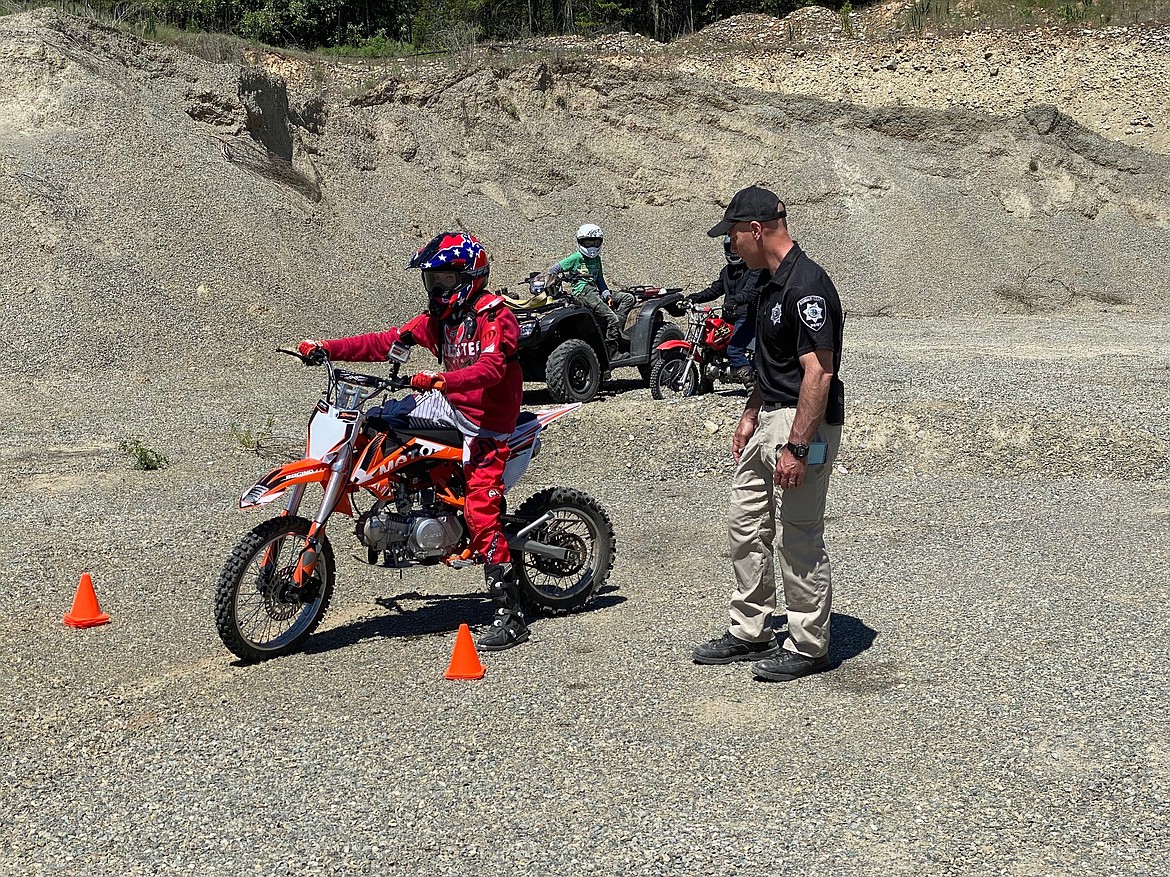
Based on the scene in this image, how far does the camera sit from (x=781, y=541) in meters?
6.07

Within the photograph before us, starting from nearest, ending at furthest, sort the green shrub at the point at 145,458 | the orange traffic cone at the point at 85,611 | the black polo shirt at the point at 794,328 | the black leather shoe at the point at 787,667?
the black polo shirt at the point at 794,328, the black leather shoe at the point at 787,667, the orange traffic cone at the point at 85,611, the green shrub at the point at 145,458

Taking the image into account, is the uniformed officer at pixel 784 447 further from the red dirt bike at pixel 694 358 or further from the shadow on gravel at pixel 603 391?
the shadow on gravel at pixel 603 391

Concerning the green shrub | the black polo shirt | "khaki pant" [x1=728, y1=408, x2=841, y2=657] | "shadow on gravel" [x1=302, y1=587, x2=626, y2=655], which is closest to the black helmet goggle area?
the black polo shirt

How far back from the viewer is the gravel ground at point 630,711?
4453 mm

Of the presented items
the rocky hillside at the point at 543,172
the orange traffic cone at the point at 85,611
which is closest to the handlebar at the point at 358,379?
the orange traffic cone at the point at 85,611

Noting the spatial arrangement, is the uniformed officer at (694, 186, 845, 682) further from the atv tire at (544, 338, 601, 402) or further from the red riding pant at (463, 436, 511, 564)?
the atv tire at (544, 338, 601, 402)

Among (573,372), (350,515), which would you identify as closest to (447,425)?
(350,515)

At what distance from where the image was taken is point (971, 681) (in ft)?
19.5

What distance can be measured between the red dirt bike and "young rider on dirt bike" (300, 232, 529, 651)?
25.7 feet

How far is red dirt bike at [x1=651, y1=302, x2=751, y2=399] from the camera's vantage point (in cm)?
1448

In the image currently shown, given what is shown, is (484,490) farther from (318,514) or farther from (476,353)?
(318,514)

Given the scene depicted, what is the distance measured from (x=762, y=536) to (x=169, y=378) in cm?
1314

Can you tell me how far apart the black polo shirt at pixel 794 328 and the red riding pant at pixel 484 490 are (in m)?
1.51

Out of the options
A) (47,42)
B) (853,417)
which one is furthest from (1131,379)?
(47,42)
